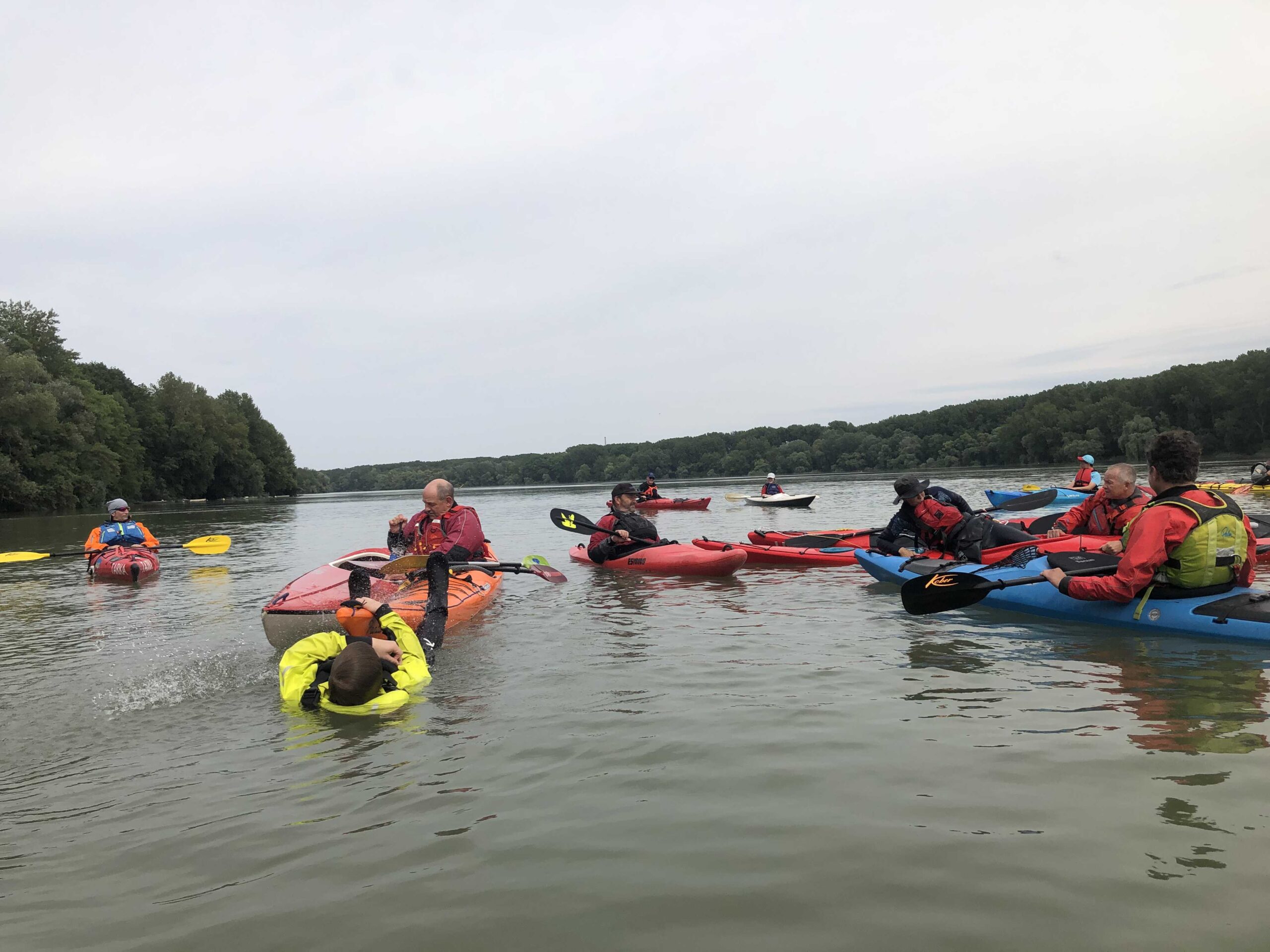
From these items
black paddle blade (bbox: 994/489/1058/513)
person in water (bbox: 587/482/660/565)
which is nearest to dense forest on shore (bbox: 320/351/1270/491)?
black paddle blade (bbox: 994/489/1058/513)

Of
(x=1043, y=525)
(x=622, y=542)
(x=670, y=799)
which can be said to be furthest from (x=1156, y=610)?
(x=622, y=542)

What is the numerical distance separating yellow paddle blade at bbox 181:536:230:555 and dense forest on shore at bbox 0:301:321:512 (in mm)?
29427

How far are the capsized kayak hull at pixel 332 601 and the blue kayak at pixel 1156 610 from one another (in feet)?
16.9

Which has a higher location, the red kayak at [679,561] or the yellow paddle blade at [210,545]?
the yellow paddle blade at [210,545]

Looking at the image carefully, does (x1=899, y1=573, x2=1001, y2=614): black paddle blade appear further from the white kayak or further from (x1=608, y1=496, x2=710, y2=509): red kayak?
(x1=608, y1=496, x2=710, y2=509): red kayak

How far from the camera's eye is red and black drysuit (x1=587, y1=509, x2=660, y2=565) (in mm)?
12531

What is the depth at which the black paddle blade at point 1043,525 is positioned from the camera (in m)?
9.94

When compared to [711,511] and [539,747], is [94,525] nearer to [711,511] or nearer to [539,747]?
[711,511]

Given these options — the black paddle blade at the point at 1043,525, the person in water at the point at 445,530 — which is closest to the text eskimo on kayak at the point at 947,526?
the black paddle blade at the point at 1043,525

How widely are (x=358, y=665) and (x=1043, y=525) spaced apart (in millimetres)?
8525

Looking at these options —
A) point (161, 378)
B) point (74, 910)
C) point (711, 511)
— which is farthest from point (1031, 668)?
point (161, 378)

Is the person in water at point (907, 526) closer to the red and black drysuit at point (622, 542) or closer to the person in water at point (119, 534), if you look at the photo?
the red and black drysuit at point (622, 542)

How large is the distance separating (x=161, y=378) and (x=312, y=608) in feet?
221

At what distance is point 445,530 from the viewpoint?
365 inches
